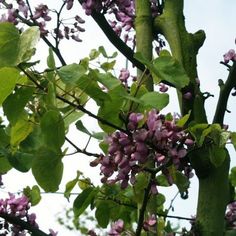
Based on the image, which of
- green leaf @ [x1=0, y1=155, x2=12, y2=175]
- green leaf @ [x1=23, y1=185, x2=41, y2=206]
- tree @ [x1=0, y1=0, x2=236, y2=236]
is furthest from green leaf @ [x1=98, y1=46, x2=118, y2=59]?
green leaf @ [x1=0, y1=155, x2=12, y2=175]

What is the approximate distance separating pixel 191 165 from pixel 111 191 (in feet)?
1.35

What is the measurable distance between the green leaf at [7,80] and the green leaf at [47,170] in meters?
0.24

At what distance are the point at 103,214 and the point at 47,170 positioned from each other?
0.96 meters

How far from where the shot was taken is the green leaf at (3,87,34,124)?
60.1 inches

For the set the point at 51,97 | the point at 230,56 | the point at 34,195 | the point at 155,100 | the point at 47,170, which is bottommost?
the point at 47,170

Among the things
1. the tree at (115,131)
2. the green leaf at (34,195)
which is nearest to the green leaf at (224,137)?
the tree at (115,131)

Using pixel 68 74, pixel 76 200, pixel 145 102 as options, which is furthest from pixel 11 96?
pixel 76 200

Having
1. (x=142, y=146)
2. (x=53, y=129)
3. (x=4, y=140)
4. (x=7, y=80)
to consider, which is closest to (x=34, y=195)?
(x=4, y=140)

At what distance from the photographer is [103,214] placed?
2.56 metres

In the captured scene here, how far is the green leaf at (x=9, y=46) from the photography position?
4.75 feet

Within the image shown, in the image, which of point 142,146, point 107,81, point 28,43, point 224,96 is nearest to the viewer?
point 28,43

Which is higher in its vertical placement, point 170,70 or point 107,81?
point 170,70

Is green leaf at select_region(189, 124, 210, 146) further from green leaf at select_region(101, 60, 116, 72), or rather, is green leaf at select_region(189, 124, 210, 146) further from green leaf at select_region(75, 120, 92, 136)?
green leaf at select_region(101, 60, 116, 72)

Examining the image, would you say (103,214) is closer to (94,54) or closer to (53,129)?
(94,54)
